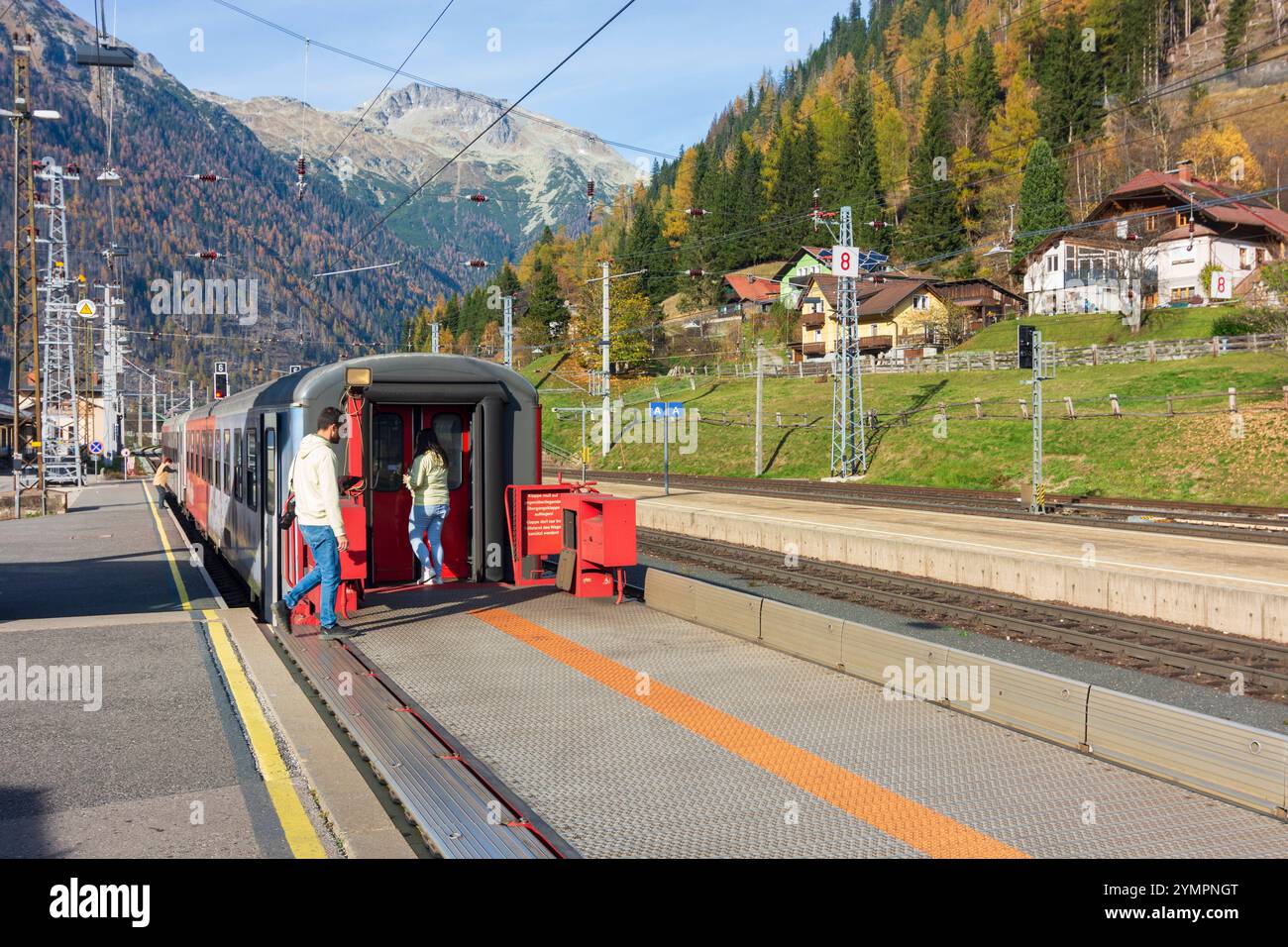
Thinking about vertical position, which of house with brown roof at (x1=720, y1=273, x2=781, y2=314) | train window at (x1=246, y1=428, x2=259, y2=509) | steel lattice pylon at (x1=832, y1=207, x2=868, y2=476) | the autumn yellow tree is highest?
the autumn yellow tree

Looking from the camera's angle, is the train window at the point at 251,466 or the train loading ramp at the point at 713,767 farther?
the train window at the point at 251,466

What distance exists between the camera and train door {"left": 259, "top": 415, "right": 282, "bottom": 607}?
11.6 m

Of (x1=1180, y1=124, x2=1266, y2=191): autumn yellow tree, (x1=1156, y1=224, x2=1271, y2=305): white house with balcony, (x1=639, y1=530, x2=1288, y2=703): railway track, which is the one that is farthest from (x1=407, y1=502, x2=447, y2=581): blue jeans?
(x1=1180, y1=124, x2=1266, y2=191): autumn yellow tree

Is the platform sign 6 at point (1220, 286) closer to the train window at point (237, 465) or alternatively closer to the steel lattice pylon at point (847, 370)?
the steel lattice pylon at point (847, 370)

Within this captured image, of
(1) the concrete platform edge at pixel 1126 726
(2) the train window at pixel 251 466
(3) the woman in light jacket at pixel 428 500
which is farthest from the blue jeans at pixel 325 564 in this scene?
(1) the concrete platform edge at pixel 1126 726

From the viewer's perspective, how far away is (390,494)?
1262cm

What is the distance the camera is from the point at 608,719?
754 centimetres

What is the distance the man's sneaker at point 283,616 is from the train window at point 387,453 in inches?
86.2

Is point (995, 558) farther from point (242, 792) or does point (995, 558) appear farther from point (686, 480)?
point (686, 480)

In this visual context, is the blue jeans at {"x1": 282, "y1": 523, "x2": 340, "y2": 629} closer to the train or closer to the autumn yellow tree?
the train

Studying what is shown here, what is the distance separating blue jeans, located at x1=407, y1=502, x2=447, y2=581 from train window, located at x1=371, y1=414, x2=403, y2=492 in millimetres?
523

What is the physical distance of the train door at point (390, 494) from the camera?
1238 centimetres
